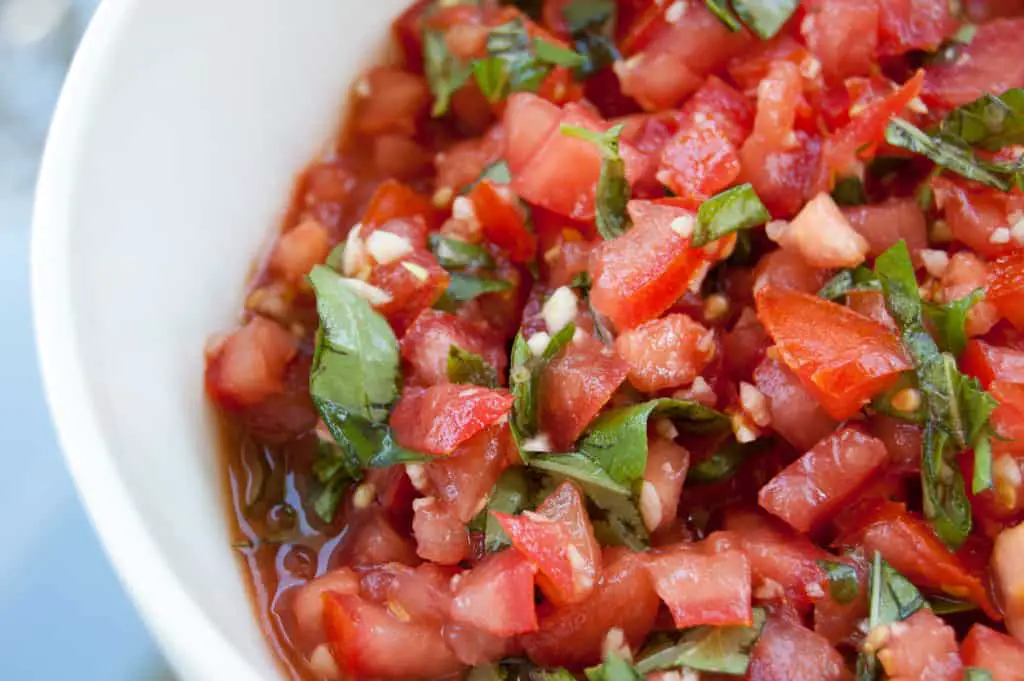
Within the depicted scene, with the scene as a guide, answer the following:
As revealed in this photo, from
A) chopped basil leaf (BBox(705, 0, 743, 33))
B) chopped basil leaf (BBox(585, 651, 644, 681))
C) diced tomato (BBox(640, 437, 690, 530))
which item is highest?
chopped basil leaf (BBox(705, 0, 743, 33))

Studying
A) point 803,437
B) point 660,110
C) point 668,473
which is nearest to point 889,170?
point 660,110

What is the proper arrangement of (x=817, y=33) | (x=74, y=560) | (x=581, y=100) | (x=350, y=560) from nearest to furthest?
1. (x=350, y=560)
2. (x=817, y=33)
3. (x=581, y=100)
4. (x=74, y=560)

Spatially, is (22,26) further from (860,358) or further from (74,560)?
(860,358)

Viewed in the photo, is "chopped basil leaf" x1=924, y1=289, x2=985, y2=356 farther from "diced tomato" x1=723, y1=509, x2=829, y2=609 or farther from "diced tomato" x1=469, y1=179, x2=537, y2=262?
"diced tomato" x1=469, y1=179, x2=537, y2=262

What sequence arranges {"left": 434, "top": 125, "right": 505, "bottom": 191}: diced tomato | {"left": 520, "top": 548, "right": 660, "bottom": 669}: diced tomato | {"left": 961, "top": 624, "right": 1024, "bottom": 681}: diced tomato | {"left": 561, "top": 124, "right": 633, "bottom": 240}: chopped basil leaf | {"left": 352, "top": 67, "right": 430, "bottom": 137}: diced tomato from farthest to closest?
{"left": 352, "top": 67, "right": 430, "bottom": 137}: diced tomato, {"left": 434, "top": 125, "right": 505, "bottom": 191}: diced tomato, {"left": 561, "top": 124, "right": 633, "bottom": 240}: chopped basil leaf, {"left": 520, "top": 548, "right": 660, "bottom": 669}: diced tomato, {"left": 961, "top": 624, "right": 1024, "bottom": 681}: diced tomato

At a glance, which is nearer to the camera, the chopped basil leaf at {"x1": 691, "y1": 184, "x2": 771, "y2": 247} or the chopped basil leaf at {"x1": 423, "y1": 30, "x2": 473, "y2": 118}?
the chopped basil leaf at {"x1": 691, "y1": 184, "x2": 771, "y2": 247}

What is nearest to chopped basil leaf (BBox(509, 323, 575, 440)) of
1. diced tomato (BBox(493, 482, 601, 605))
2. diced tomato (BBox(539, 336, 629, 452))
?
diced tomato (BBox(539, 336, 629, 452))

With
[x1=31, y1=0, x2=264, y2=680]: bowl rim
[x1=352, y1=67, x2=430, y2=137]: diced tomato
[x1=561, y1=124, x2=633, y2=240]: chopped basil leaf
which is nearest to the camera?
[x1=31, y1=0, x2=264, y2=680]: bowl rim
